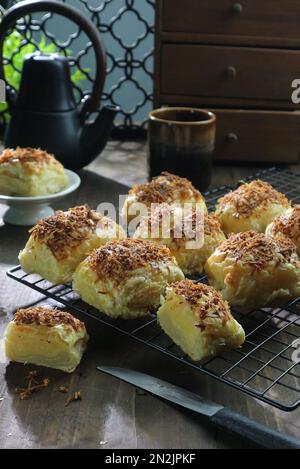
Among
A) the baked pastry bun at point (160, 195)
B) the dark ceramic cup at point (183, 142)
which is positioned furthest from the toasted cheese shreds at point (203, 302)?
the dark ceramic cup at point (183, 142)

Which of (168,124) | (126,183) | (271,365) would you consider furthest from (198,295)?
(126,183)

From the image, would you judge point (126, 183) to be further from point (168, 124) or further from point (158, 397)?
point (158, 397)

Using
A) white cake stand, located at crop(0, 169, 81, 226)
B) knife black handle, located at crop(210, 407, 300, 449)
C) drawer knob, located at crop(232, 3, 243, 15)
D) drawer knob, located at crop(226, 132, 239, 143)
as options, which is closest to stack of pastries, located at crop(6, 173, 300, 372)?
knife black handle, located at crop(210, 407, 300, 449)

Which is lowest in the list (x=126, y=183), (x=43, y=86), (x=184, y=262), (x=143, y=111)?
(x=143, y=111)
